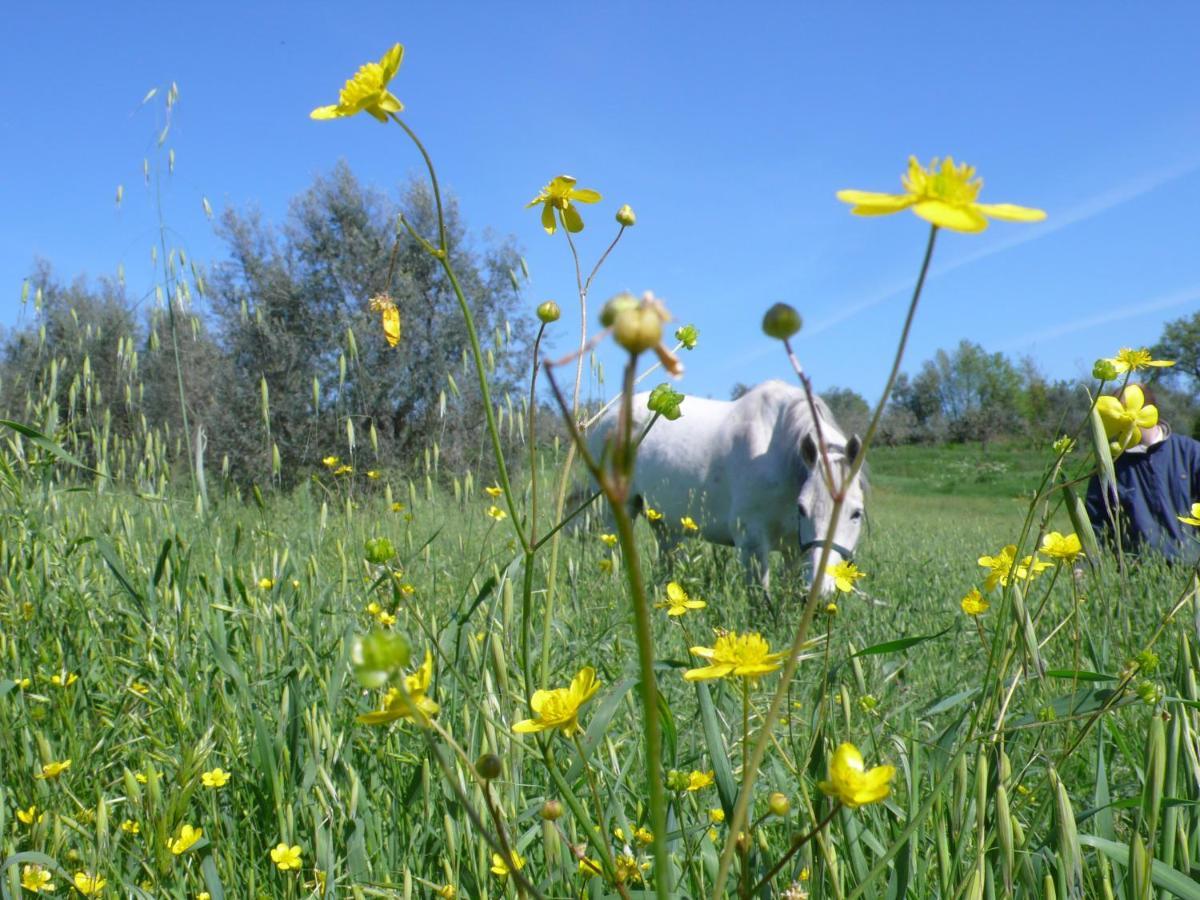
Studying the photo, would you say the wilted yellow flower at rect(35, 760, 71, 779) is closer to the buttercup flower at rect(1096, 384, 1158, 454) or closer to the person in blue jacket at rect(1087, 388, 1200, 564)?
the buttercup flower at rect(1096, 384, 1158, 454)

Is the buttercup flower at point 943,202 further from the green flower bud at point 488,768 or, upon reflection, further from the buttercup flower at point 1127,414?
the buttercup flower at point 1127,414

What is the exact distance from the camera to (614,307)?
1.10ft

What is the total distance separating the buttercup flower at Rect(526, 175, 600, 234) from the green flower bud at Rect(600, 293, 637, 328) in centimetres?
74

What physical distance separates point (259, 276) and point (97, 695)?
1440 centimetres

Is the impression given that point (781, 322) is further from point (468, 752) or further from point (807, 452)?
point (807, 452)

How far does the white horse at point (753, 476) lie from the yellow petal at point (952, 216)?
4.23 m

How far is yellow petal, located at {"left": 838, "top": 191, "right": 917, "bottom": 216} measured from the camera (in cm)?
47

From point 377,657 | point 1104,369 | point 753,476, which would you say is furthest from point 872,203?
point 753,476

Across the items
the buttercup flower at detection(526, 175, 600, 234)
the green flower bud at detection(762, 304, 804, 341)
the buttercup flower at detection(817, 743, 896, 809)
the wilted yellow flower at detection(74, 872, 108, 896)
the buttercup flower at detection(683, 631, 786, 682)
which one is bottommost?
the wilted yellow flower at detection(74, 872, 108, 896)

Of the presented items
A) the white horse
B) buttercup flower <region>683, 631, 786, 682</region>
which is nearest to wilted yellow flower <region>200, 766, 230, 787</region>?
buttercup flower <region>683, 631, 786, 682</region>

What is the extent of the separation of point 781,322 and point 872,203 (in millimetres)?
93

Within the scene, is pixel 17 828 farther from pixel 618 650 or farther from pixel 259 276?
pixel 259 276

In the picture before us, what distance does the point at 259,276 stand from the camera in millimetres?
15031

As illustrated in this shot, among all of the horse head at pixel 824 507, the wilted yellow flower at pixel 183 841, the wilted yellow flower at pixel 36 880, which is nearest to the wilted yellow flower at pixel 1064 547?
the wilted yellow flower at pixel 183 841
